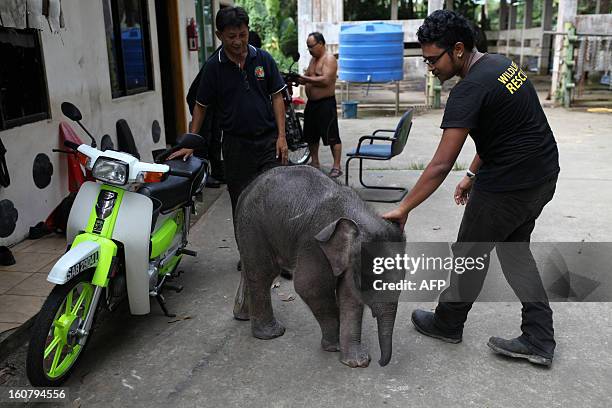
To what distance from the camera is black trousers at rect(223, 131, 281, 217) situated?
412 cm

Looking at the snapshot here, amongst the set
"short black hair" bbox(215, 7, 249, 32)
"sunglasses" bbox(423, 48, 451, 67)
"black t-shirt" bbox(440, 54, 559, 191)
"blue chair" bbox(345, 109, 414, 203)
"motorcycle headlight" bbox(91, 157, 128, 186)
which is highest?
"short black hair" bbox(215, 7, 249, 32)

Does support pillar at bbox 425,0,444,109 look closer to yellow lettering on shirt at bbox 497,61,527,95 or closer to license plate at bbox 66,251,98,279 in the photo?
yellow lettering on shirt at bbox 497,61,527,95

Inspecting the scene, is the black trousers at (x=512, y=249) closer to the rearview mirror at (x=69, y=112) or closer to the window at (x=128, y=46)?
the rearview mirror at (x=69, y=112)

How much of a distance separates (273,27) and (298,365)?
2048 cm

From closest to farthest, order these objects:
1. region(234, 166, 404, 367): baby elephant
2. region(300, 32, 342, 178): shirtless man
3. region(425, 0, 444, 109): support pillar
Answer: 1. region(234, 166, 404, 367): baby elephant
2. region(300, 32, 342, 178): shirtless man
3. region(425, 0, 444, 109): support pillar

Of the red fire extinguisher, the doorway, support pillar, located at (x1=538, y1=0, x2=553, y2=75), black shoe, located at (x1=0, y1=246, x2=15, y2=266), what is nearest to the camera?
black shoe, located at (x1=0, y1=246, x2=15, y2=266)

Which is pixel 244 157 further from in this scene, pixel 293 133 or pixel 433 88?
pixel 433 88

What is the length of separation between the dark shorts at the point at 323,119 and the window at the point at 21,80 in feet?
10.7

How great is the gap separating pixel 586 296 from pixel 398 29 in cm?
963

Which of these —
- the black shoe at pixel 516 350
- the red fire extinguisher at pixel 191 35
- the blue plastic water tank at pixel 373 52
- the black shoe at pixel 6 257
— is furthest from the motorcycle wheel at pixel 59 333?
the blue plastic water tank at pixel 373 52

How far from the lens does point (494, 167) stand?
2.88 metres

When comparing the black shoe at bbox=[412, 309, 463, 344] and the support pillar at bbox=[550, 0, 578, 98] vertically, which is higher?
the support pillar at bbox=[550, 0, 578, 98]

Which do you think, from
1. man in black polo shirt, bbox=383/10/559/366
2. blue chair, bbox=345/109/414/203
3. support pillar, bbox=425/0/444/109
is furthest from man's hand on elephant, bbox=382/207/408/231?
support pillar, bbox=425/0/444/109

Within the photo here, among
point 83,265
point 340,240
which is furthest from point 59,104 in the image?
point 340,240
